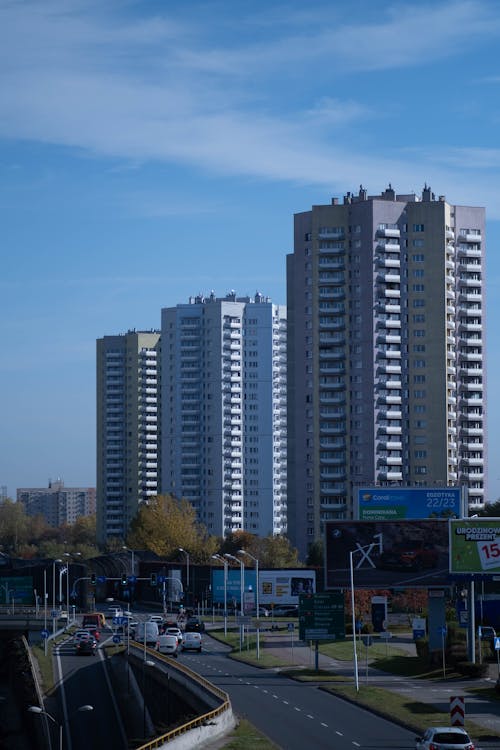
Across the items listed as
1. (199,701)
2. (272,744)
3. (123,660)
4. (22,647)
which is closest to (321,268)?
(22,647)

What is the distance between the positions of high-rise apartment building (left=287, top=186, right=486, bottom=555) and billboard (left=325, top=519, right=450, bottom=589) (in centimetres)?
7800

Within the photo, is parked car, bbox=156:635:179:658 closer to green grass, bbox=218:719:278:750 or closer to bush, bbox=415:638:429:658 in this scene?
bush, bbox=415:638:429:658

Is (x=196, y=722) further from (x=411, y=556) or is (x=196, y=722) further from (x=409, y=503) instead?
(x=409, y=503)

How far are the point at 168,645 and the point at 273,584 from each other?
139 ft

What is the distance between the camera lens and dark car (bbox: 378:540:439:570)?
80875mm

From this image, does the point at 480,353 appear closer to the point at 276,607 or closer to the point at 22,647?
Result: the point at 276,607

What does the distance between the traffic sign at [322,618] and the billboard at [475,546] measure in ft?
23.1

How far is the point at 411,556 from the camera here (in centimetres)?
8125

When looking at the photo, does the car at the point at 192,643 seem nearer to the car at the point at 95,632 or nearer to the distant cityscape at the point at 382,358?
the car at the point at 95,632

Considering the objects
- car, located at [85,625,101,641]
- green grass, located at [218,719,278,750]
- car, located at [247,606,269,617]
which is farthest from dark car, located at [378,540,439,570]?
car, located at [247,606,269,617]

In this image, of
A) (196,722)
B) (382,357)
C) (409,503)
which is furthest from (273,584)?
(196,722)

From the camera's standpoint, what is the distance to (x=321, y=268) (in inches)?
6511

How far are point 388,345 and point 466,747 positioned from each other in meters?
124

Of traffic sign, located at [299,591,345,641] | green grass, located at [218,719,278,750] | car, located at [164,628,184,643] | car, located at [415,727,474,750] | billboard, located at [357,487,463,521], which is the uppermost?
billboard, located at [357,487,463,521]
